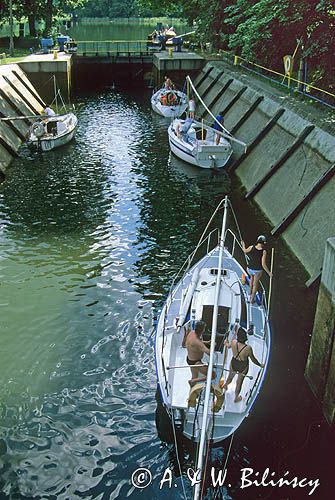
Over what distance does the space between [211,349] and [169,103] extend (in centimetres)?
3458

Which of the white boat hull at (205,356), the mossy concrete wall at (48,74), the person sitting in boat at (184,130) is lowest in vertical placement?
the white boat hull at (205,356)

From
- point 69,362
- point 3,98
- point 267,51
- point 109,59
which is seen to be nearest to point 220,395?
point 69,362

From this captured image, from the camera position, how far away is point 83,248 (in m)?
19.4

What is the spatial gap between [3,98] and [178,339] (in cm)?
2822

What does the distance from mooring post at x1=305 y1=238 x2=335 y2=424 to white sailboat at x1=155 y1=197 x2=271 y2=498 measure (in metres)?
1.13

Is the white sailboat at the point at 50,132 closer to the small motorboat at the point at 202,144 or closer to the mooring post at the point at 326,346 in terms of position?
the small motorboat at the point at 202,144

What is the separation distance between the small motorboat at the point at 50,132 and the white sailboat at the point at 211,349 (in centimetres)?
1829

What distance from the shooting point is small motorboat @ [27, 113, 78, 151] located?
101ft

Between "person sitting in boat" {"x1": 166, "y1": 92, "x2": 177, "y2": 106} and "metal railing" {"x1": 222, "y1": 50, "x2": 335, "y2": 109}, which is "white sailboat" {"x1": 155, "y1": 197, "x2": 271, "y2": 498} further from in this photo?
"person sitting in boat" {"x1": 166, "y1": 92, "x2": 177, "y2": 106}

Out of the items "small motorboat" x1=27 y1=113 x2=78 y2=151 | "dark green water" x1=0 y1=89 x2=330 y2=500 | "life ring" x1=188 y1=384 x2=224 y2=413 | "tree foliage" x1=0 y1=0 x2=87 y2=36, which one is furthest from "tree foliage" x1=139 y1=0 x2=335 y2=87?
"tree foliage" x1=0 y1=0 x2=87 y2=36

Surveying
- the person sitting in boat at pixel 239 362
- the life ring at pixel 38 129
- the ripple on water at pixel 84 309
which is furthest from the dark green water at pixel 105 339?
the life ring at pixel 38 129

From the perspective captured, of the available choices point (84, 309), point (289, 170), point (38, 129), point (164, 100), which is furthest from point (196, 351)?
point (164, 100)

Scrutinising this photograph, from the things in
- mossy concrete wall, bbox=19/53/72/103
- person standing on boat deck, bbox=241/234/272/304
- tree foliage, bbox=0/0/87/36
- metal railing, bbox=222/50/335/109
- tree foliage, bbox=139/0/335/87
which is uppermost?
tree foliage, bbox=0/0/87/36

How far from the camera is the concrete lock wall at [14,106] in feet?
98.0
